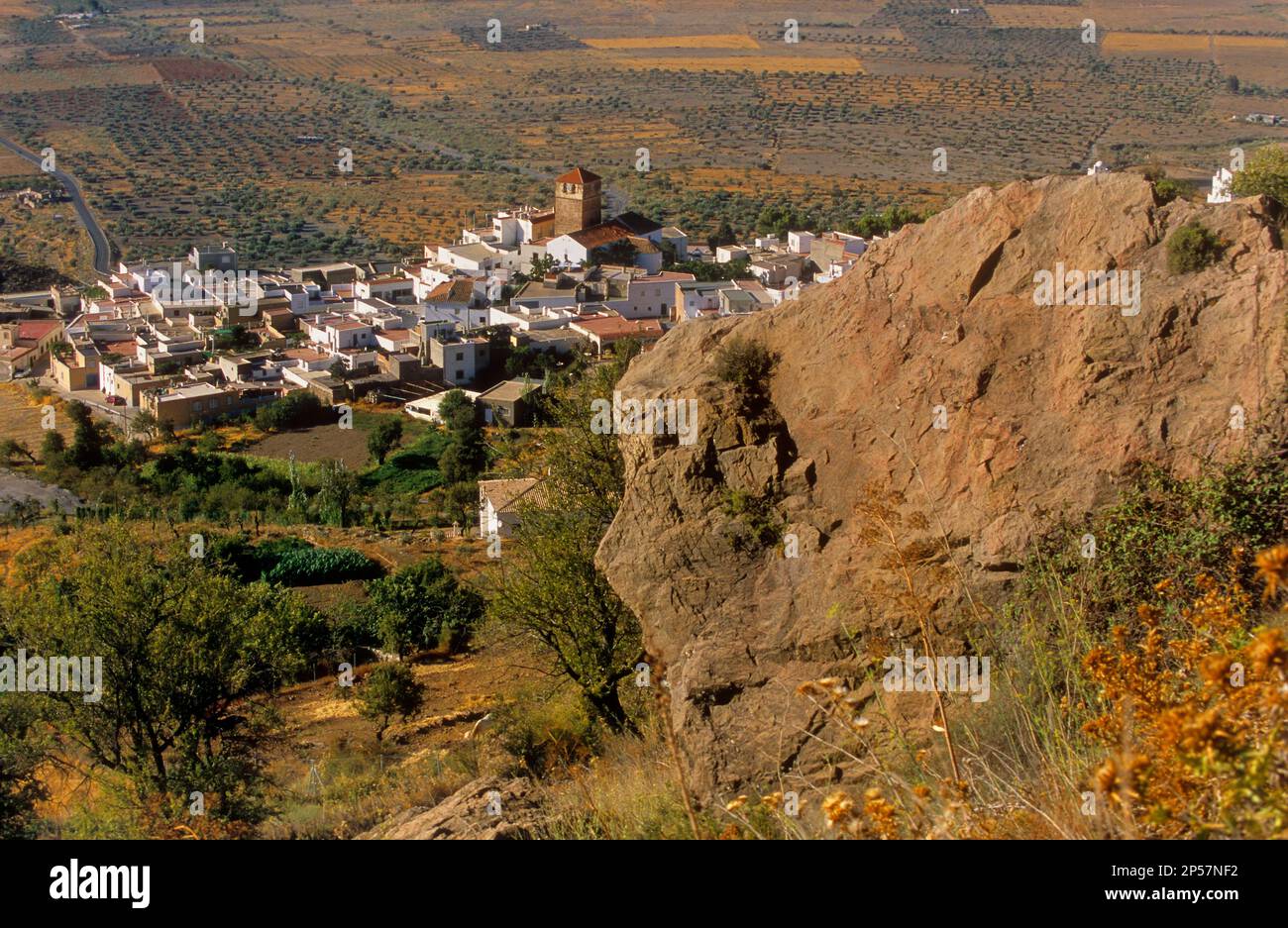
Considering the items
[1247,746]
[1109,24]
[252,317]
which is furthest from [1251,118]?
[1247,746]

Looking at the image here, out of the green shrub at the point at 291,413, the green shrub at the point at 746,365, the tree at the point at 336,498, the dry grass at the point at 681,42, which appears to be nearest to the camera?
the green shrub at the point at 746,365

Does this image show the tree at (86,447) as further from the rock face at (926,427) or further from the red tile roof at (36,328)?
the rock face at (926,427)

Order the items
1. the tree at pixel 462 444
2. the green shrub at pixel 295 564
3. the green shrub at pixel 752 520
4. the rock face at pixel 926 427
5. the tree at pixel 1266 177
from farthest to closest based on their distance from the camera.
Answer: the tree at pixel 462 444
the green shrub at pixel 295 564
the tree at pixel 1266 177
the green shrub at pixel 752 520
the rock face at pixel 926 427

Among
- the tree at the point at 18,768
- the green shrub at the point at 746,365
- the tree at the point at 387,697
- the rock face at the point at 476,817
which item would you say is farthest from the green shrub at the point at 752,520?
the tree at the point at 387,697

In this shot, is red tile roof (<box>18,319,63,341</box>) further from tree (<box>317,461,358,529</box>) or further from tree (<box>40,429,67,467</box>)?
tree (<box>317,461,358,529</box>)

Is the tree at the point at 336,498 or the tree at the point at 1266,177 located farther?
the tree at the point at 336,498

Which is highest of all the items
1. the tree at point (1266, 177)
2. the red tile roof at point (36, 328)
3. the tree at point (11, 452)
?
the tree at point (1266, 177)
